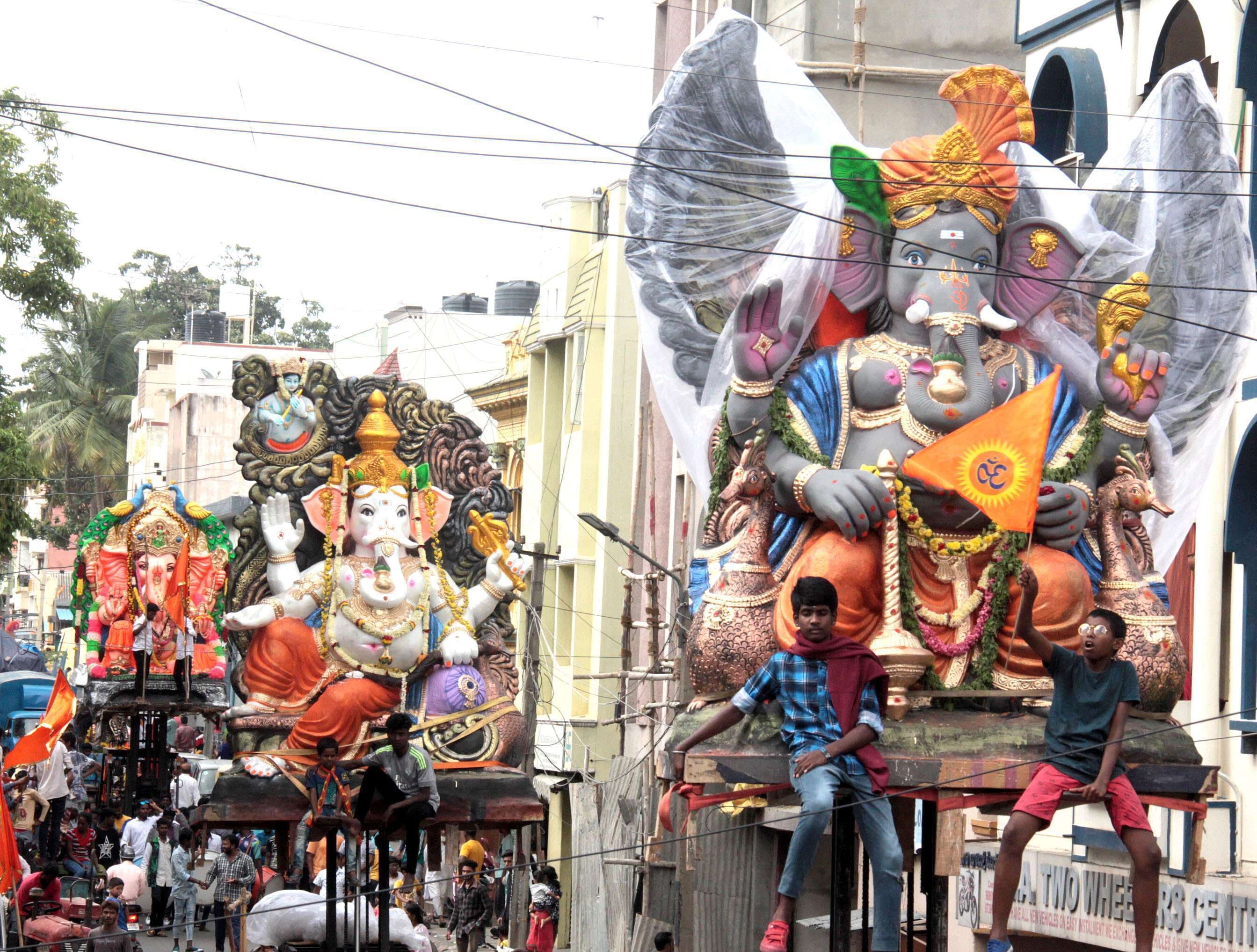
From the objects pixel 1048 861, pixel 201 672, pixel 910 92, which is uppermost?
pixel 910 92

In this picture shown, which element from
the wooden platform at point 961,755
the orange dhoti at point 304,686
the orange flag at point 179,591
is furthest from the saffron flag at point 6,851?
the wooden platform at point 961,755

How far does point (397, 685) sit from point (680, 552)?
1004cm

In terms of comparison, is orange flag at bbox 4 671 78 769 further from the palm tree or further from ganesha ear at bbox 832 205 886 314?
the palm tree

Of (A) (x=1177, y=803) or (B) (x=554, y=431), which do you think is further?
(B) (x=554, y=431)

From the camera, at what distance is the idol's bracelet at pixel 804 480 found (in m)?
9.93

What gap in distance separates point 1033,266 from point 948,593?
1.74m

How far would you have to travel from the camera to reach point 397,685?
13344mm

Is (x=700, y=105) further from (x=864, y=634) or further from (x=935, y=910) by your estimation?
Answer: (x=935, y=910)

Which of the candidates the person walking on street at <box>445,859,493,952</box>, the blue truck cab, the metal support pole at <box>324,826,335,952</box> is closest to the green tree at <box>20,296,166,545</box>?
the blue truck cab

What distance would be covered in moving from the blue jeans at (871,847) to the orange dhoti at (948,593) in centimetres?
146

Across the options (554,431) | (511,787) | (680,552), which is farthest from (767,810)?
(554,431)

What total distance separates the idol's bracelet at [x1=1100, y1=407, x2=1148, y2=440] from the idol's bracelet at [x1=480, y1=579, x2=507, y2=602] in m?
4.84

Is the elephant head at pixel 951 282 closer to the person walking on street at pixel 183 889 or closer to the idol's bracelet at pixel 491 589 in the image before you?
the idol's bracelet at pixel 491 589

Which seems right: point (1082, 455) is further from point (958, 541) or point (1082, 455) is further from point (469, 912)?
point (469, 912)
